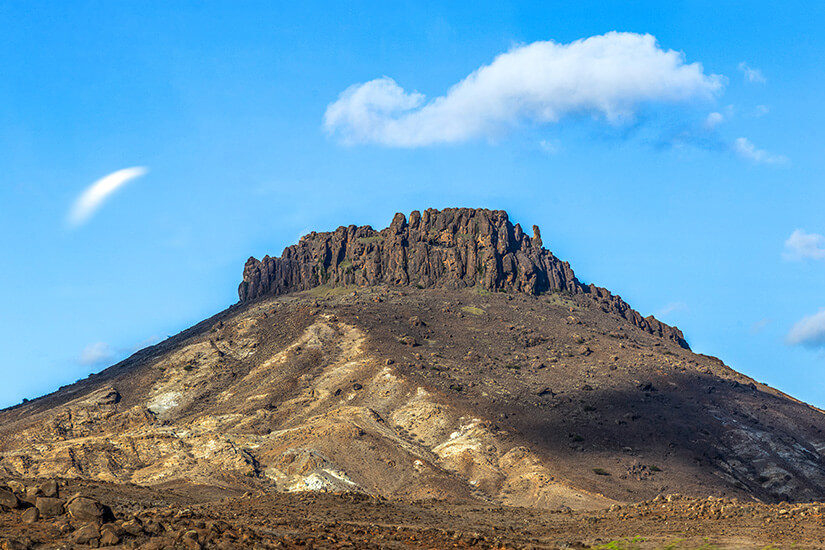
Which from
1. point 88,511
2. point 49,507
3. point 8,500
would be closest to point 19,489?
point 8,500

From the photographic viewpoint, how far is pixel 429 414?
117m

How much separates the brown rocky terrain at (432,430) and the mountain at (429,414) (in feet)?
1.28

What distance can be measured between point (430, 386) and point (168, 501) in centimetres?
6853

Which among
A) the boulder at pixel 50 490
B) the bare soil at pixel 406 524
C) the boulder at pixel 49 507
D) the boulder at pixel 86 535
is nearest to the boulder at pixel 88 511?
the bare soil at pixel 406 524

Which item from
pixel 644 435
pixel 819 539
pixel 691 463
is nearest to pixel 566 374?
pixel 644 435

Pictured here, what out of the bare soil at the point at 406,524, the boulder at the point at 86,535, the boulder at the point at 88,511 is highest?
the boulder at the point at 88,511

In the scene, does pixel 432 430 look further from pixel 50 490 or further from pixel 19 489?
pixel 50 490

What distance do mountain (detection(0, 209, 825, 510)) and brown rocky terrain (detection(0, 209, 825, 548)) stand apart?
389mm

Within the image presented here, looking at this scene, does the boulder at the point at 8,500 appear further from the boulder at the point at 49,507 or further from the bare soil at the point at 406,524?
the boulder at the point at 49,507

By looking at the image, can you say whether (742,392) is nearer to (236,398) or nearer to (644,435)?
(644,435)

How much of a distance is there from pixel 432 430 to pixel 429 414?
3.71 meters

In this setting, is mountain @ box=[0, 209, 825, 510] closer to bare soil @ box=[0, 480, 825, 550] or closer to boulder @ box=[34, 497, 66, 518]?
bare soil @ box=[0, 480, 825, 550]

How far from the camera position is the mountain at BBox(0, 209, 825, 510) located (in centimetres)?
9812

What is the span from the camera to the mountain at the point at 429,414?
98125 mm
